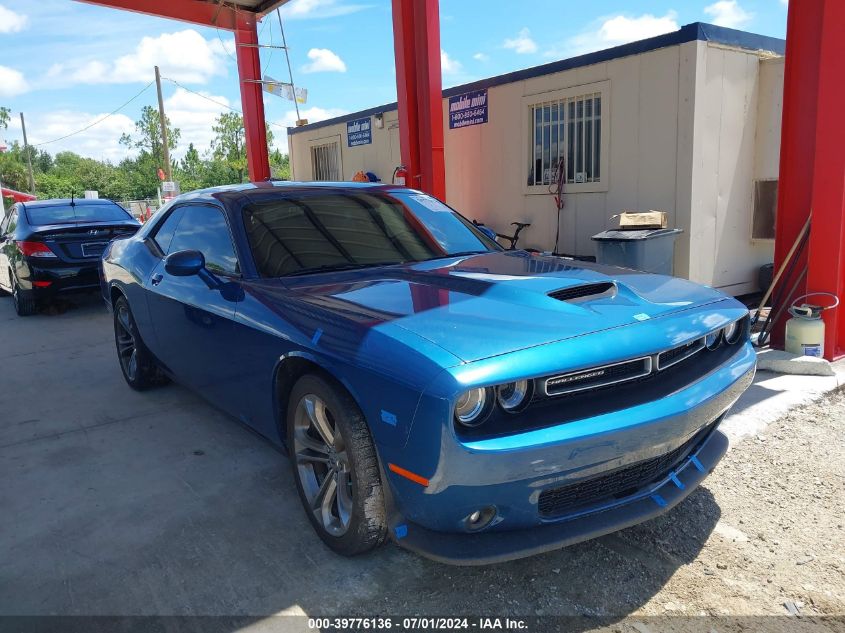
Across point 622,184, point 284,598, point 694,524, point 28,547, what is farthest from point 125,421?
point 622,184

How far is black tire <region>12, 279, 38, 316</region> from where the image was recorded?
8.46 meters

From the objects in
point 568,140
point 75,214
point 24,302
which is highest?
point 568,140

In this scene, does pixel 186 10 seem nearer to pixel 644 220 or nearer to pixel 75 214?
pixel 75 214

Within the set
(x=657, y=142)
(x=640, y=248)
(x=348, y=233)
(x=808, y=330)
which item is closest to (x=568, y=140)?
(x=657, y=142)

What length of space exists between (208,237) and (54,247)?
5.64 metres

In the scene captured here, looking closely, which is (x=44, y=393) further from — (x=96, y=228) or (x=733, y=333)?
(x=733, y=333)

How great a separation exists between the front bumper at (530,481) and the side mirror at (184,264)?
1687 millimetres

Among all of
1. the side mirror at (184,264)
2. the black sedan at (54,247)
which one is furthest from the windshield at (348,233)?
the black sedan at (54,247)

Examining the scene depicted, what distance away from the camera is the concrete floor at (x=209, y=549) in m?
2.37

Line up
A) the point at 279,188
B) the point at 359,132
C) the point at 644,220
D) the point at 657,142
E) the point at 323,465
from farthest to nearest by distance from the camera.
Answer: the point at 359,132 < the point at 657,142 < the point at 644,220 < the point at 279,188 < the point at 323,465

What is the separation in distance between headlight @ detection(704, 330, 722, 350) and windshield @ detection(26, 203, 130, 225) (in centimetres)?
830

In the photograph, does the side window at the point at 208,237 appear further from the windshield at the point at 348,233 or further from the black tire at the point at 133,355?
the black tire at the point at 133,355

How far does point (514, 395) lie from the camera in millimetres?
2129

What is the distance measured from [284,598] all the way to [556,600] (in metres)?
0.99
